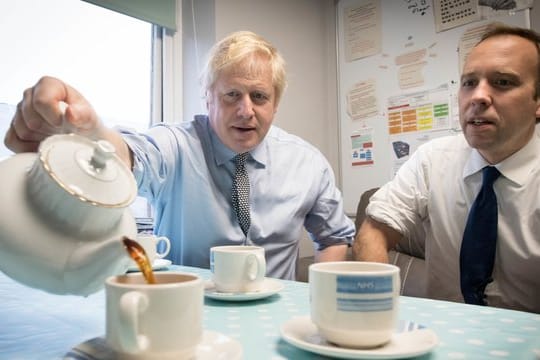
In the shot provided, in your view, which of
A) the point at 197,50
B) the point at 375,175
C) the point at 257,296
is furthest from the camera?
the point at 375,175

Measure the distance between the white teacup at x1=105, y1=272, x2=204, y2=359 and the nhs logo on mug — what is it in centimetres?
16

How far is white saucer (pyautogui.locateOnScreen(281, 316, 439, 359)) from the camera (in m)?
0.42

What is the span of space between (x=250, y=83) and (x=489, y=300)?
36.9 inches

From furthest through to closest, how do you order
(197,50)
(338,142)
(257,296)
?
(338,142) → (197,50) → (257,296)

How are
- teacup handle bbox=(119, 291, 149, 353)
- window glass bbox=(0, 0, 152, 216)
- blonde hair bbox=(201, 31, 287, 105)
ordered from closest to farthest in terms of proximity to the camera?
teacup handle bbox=(119, 291, 149, 353)
blonde hair bbox=(201, 31, 287, 105)
window glass bbox=(0, 0, 152, 216)

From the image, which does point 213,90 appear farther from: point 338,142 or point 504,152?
point 338,142

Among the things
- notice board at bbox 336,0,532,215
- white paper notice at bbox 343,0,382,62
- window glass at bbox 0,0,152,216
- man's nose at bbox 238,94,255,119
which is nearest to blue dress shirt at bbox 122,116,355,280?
man's nose at bbox 238,94,255,119

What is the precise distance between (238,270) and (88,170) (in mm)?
327

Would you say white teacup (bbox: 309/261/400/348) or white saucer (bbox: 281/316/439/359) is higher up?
white teacup (bbox: 309/261/400/348)

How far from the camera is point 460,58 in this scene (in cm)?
231

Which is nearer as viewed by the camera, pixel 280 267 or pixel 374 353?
pixel 374 353

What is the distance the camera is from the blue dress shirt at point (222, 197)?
1.25 meters

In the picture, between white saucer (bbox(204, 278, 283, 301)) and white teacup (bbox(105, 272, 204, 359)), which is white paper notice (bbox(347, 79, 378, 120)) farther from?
white teacup (bbox(105, 272, 204, 359))

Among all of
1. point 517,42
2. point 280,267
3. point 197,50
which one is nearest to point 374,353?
point 280,267
